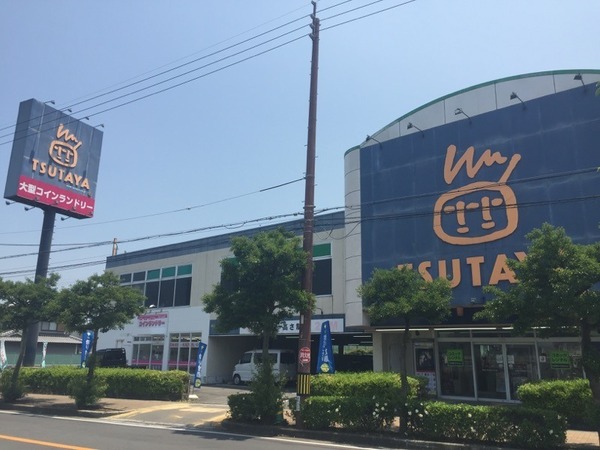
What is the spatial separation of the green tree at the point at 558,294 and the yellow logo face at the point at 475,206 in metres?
6.87

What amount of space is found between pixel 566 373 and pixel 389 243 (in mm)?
7847

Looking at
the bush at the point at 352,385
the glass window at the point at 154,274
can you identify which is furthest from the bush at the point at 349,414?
the glass window at the point at 154,274

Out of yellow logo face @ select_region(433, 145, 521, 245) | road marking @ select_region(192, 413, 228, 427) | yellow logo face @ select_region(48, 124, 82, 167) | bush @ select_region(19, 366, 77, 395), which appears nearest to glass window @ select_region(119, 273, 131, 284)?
yellow logo face @ select_region(48, 124, 82, 167)

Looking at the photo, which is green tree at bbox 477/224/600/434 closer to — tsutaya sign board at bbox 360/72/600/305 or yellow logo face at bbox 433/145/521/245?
tsutaya sign board at bbox 360/72/600/305

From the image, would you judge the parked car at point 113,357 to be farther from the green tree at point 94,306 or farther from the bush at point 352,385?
the bush at point 352,385

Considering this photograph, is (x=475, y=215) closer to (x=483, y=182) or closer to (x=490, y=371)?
(x=483, y=182)

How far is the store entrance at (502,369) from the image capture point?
736 inches

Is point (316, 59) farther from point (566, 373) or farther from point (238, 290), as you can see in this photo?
point (566, 373)

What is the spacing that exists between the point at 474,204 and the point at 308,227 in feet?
24.8

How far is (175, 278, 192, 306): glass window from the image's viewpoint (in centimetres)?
3244

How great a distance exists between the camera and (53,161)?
3023cm

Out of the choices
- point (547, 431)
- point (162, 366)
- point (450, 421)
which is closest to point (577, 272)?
point (547, 431)

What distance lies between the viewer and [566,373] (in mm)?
17719

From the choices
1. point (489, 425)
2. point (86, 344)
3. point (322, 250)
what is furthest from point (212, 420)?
point (86, 344)
